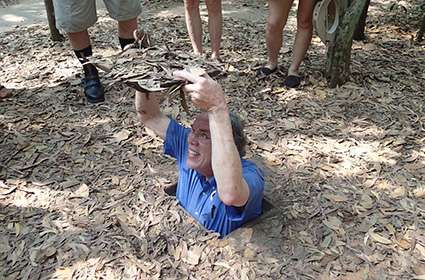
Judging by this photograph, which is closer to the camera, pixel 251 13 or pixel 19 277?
pixel 19 277

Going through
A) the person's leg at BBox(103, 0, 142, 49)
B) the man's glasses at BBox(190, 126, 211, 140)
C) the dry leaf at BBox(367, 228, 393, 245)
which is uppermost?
the person's leg at BBox(103, 0, 142, 49)

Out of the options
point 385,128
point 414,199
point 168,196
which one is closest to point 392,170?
point 414,199

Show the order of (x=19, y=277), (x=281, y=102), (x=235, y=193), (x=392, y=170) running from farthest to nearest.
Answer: (x=281, y=102), (x=392, y=170), (x=19, y=277), (x=235, y=193)

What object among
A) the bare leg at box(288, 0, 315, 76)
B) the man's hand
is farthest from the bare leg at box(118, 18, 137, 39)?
the man's hand

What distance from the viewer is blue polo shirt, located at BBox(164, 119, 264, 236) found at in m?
2.26

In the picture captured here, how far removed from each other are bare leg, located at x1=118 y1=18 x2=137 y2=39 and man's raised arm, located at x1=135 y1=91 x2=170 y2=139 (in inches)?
54.9

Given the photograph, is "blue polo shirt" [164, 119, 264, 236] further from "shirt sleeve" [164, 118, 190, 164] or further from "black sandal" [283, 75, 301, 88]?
"black sandal" [283, 75, 301, 88]

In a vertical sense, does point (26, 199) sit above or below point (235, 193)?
below

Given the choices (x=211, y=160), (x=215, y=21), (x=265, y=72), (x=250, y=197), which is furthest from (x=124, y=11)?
(x=250, y=197)

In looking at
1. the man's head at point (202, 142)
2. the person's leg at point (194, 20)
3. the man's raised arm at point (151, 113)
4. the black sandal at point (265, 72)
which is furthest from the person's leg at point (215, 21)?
the man's head at point (202, 142)

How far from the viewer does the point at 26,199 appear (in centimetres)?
279

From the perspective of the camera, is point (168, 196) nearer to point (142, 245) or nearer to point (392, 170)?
point (142, 245)

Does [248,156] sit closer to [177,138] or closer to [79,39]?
[177,138]

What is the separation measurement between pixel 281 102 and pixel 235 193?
1.92m
